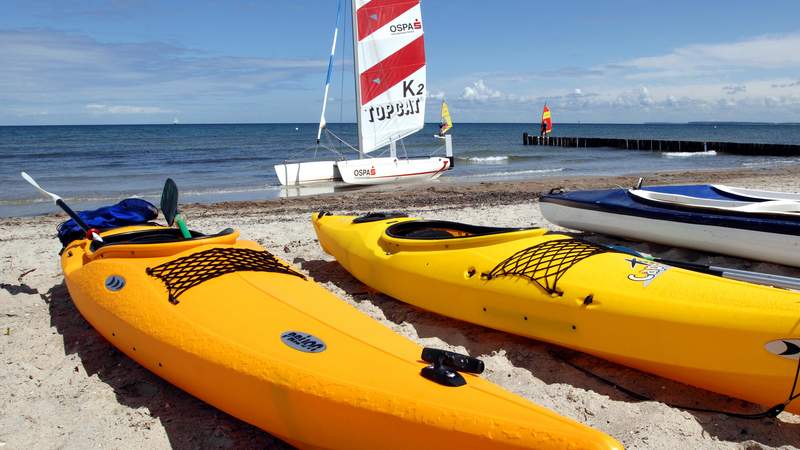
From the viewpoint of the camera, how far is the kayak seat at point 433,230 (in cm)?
424

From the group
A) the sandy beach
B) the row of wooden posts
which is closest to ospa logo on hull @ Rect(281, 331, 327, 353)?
the sandy beach

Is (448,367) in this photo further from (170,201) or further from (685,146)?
(685,146)

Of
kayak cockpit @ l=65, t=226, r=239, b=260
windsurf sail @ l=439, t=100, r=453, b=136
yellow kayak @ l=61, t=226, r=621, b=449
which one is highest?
windsurf sail @ l=439, t=100, r=453, b=136

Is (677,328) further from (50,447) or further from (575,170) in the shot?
(575,170)

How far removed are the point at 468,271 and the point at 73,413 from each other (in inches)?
88.3

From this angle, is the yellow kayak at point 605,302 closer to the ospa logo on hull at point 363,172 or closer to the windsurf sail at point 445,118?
the ospa logo on hull at point 363,172

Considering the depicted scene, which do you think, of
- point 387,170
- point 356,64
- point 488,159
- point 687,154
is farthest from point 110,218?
point 687,154

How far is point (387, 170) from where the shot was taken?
14133 millimetres

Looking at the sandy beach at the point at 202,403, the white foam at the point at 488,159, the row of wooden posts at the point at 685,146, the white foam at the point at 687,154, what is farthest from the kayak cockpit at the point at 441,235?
the row of wooden posts at the point at 685,146

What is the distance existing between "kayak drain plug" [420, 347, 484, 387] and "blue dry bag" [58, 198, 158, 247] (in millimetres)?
3591

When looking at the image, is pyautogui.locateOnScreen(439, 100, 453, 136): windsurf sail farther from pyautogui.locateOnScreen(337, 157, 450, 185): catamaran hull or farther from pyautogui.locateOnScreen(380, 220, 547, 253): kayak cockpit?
pyautogui.locateOnScreen(380, 220, 547, 253): kayak cockpit

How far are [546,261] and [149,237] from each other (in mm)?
2636

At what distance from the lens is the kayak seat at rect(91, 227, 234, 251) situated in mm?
3713

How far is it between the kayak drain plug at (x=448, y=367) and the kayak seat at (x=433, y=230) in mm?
1928
